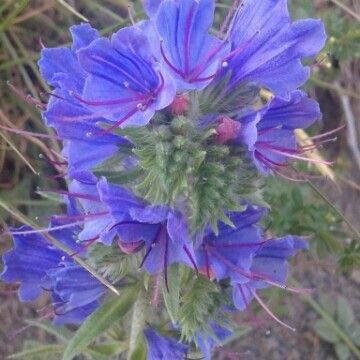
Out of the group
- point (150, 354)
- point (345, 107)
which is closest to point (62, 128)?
point (150, 354)

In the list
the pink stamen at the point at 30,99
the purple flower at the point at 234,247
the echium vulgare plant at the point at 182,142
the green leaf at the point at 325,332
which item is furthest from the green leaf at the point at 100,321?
the green leaf at the point at 325,332

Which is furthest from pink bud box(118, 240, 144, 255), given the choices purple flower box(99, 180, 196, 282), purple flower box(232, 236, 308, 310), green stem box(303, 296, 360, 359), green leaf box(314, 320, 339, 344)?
green leaf box(314, 320, 339, 344)

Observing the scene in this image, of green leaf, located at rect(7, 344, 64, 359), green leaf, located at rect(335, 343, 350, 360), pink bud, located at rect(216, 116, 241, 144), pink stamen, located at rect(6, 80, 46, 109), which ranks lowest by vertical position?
green leaf, located at rect(335, 343, 350, 360)

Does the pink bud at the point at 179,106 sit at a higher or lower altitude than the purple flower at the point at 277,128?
higher

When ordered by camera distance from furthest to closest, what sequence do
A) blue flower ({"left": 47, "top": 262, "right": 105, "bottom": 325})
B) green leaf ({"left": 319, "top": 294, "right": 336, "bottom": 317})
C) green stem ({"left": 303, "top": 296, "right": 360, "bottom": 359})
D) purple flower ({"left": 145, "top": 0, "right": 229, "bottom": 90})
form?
green leaf ({"left": 319, "top": 294, "right": 336, "bottom": 317}), green stem ({"left": 303, "top": 296, "right": 360, "bottom": 359}), blue flower ({"left": 47, "top": 262, "right": 105, "bottom": 325}), purple flower ({"left": 145, "top": 0, "right": 229, "bottom": 90})

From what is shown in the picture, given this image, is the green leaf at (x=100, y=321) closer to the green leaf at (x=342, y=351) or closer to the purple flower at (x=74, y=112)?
the purple flower at (x=74, y=112)

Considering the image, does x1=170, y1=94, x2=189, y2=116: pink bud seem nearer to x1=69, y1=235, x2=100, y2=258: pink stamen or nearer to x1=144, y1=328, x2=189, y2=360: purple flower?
x1=69, y1=235, x2=100, y2=258: pink stamen
